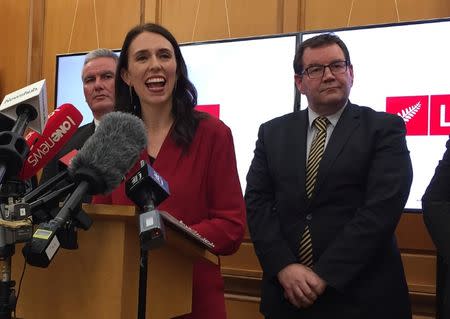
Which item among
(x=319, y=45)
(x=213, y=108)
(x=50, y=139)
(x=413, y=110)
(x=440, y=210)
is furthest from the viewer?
(x=213, y=108)

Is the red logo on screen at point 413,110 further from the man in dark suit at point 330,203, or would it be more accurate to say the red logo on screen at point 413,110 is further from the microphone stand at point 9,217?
the microphone stand at point 9,217

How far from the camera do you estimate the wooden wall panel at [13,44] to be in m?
4.58

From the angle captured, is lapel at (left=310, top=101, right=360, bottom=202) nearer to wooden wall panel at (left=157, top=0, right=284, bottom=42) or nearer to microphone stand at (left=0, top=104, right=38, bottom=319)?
microphone stand at (left=0, top=104, right=38, bottom=319)

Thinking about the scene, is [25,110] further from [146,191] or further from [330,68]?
[330,68]

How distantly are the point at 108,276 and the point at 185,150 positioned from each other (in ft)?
1.96

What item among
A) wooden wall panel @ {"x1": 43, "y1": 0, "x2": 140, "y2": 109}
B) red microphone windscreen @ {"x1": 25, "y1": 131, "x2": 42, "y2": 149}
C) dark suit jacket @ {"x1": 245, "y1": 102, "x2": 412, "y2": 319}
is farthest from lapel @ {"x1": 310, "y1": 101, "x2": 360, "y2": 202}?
wooden wall panel @ {"x1": 43, "y1": 0, "x2": 140, "y2": 109}

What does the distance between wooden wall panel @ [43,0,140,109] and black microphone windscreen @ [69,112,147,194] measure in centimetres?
301

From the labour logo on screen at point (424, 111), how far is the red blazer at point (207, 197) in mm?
1324

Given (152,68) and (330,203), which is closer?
(152,68)

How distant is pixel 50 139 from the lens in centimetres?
134

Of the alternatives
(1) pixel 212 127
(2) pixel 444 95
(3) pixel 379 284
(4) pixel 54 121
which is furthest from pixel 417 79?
(4) pixel 54 121

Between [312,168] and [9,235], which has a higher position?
[312,168]

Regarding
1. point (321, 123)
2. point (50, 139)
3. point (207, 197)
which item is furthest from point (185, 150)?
point (321, 123)

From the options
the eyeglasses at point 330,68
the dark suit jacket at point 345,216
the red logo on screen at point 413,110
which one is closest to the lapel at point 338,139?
the dark suit jacket at point 345,216
